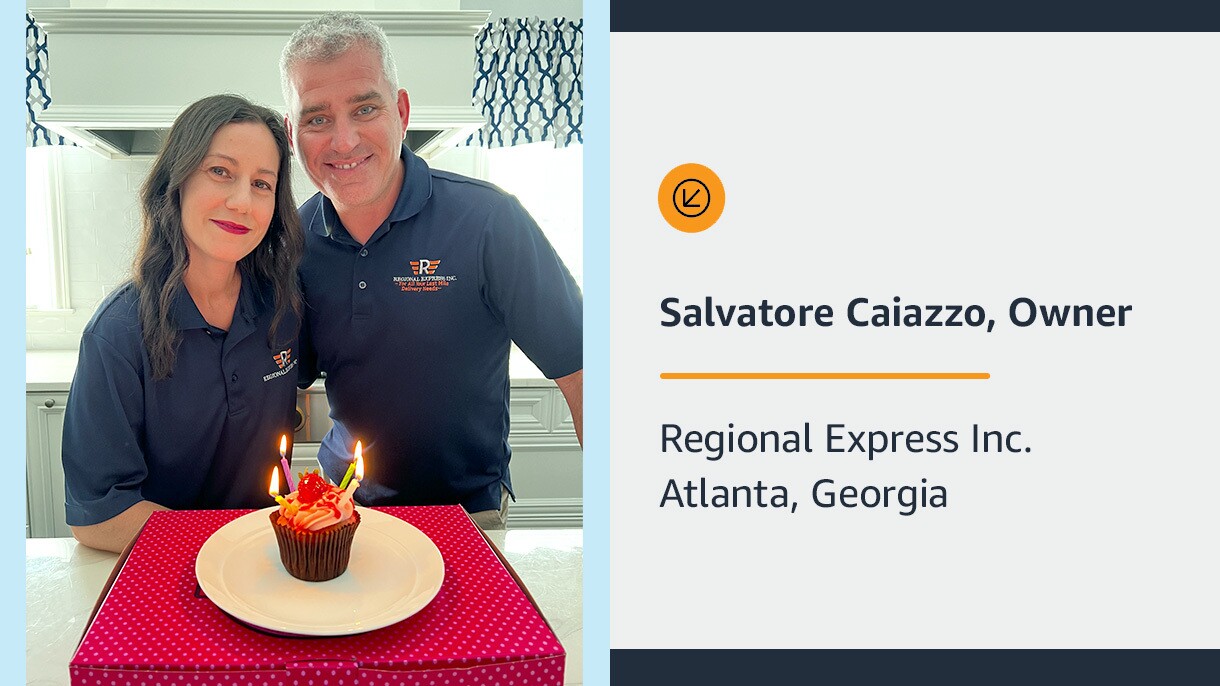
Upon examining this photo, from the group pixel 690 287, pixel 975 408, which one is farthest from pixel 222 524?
pixel 975 408

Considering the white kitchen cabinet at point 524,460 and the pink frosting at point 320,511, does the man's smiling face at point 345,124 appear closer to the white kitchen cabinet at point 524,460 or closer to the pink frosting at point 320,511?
the pink frosting at point 320,511

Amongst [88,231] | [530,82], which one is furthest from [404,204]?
[88,231]

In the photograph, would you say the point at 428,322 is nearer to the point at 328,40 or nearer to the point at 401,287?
the point at 401,287

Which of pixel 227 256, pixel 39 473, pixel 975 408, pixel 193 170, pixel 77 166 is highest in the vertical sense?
pixel 77 166

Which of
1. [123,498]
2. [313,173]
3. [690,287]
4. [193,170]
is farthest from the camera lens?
[313,173]

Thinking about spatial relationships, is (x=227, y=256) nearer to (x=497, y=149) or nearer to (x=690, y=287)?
(x=690, y=287)

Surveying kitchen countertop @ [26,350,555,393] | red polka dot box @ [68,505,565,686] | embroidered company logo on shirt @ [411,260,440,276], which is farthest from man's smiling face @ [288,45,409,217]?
kitchen countertop @ [26,350,555,393]
